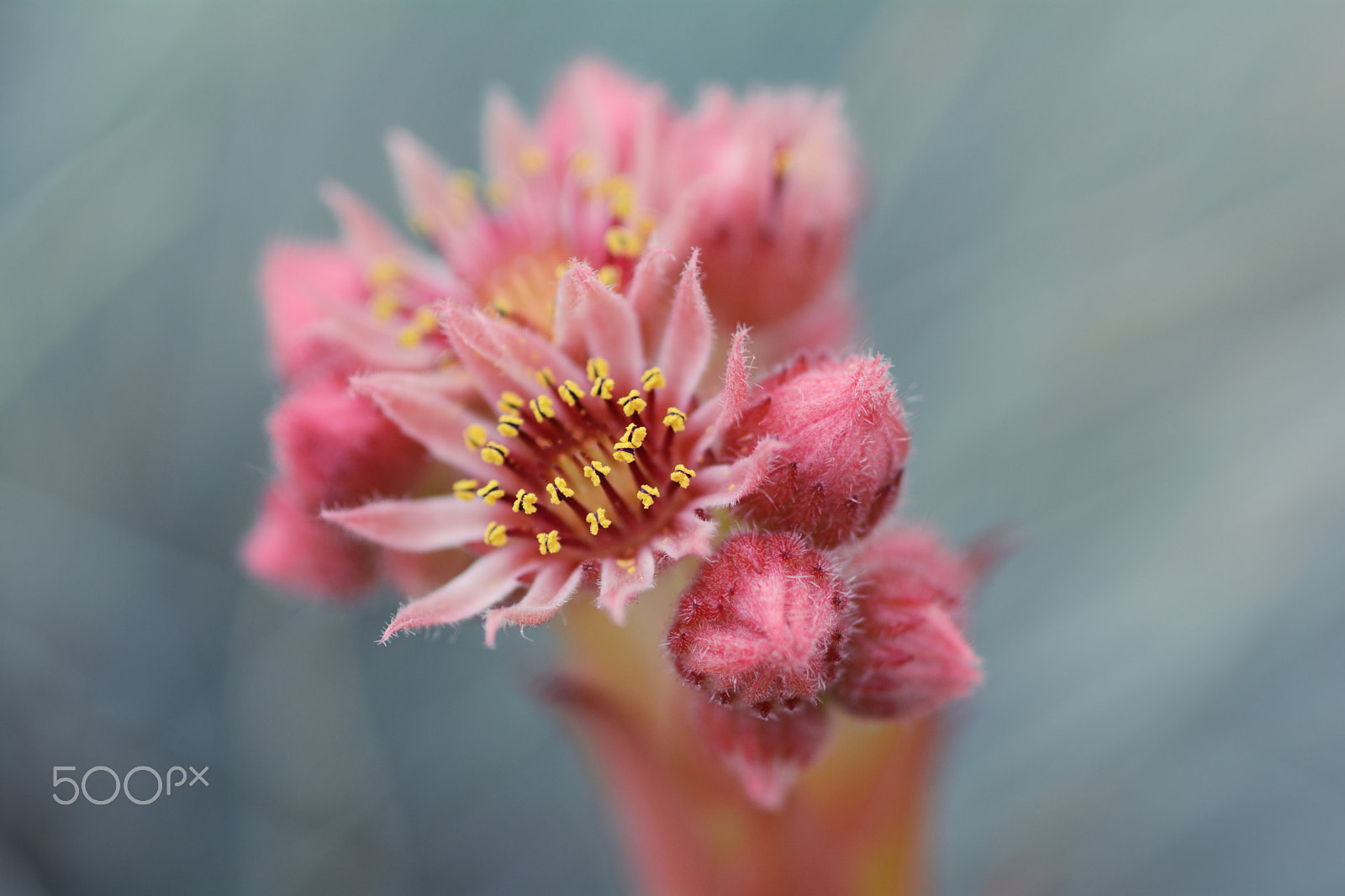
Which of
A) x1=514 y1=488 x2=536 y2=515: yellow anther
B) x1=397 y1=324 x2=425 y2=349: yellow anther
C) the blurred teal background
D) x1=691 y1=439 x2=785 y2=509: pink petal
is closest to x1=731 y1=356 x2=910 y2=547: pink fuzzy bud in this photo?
x1=691 y1=439 x2=785 y2=509: pink petal

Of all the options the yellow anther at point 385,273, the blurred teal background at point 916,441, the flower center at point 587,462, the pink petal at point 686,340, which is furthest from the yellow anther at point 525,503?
the blurred teal background at point 916,441

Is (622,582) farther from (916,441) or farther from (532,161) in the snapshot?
(916,441)

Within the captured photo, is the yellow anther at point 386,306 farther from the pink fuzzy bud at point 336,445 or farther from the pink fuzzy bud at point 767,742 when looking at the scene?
the pink fuzzy bud at point 767,742

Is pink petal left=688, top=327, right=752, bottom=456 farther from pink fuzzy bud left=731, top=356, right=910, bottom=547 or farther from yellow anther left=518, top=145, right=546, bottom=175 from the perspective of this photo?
yellow anther left=518, top=145, right=546, bottom=175

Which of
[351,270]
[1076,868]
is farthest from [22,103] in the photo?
[1076,868]

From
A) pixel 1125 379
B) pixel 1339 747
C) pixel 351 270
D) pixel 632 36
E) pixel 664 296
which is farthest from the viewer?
pixel 632 36

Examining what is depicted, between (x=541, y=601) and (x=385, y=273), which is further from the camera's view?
(x=385, y=273)

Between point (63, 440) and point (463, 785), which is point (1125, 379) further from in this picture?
point (63, 440)

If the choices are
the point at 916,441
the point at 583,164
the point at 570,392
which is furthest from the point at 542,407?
the point at 916,441
